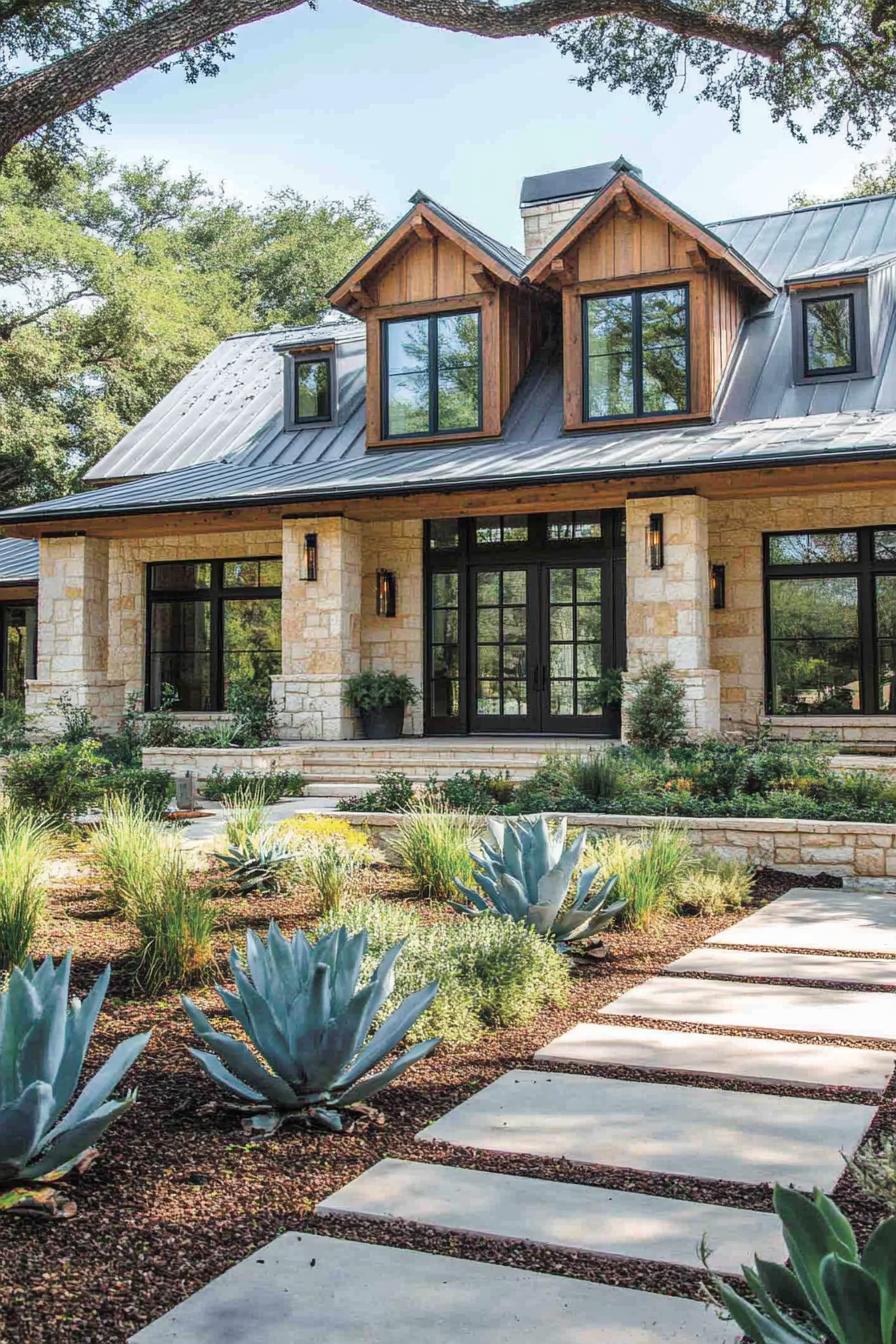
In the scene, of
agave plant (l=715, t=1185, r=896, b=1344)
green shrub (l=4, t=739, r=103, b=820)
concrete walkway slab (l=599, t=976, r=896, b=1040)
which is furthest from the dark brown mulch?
green shrub (l=4, t=739, r=103, b=820)

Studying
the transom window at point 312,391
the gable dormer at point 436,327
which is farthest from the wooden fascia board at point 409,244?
the transom window at point 312,391

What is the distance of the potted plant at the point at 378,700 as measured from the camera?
1480 cm

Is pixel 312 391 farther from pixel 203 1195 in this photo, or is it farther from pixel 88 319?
pixel 203 1195

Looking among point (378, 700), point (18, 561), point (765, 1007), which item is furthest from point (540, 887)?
point (18, 561)

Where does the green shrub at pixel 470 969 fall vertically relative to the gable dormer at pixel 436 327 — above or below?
below

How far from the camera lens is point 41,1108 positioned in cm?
283

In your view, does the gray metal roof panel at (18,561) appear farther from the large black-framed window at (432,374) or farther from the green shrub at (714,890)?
the green shrub at (714,890)

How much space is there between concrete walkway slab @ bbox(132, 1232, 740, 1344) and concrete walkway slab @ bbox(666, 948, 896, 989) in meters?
3.05

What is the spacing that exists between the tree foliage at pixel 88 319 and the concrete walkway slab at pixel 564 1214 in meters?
23.0

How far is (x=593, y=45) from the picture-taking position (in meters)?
11.3

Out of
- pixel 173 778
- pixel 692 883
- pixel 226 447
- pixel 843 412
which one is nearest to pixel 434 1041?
pixel 692 883

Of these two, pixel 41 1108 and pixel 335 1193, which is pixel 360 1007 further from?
pixel 41 1108

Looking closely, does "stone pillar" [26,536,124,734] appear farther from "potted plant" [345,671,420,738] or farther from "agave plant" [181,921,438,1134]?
"agave plant" [181,921,438,1134]

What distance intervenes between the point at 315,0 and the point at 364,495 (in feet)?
18.5
